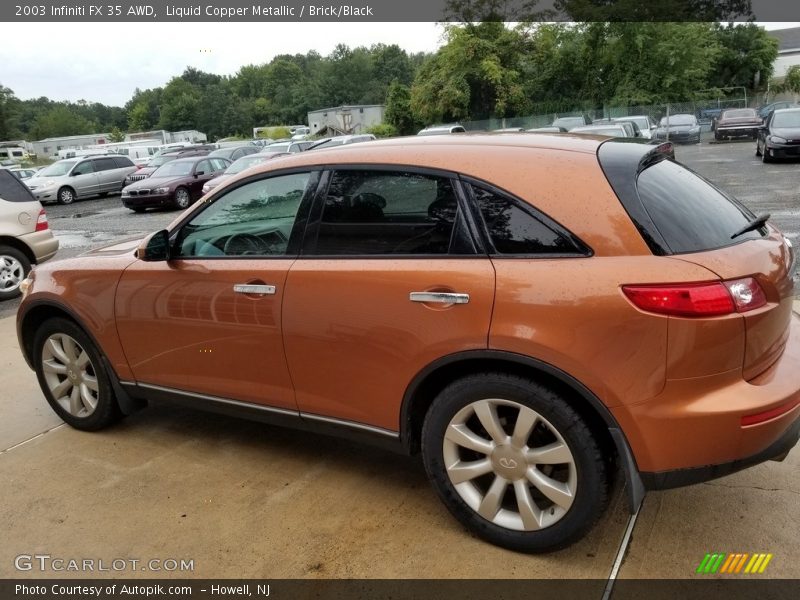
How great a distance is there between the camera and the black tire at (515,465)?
2424 mm

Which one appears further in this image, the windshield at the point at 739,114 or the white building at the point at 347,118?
the white building at the point at 347,118

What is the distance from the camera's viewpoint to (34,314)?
Result: 409 cm

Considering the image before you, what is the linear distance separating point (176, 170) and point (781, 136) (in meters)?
16.2

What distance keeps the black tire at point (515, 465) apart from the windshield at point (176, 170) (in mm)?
17242

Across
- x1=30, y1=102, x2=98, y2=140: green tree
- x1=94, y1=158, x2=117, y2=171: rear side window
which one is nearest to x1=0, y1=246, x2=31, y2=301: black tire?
x1=94, y1=158, x2=117, y2=171: rear side window

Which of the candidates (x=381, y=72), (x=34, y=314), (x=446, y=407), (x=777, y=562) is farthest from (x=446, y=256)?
(x=381, y=72)

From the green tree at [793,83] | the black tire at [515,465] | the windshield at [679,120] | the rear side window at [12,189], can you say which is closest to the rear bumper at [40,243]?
the rear side window at [12,189]

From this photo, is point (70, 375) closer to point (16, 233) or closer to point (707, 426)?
point (707, 426)

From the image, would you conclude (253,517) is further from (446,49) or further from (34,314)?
(446,49)

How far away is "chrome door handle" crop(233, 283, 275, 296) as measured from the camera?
3062 mm

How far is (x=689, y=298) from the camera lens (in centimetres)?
223

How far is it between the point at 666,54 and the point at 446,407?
4335 cm

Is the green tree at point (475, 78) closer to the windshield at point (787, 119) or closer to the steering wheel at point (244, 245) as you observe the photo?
the windshield at point (787, 119)
